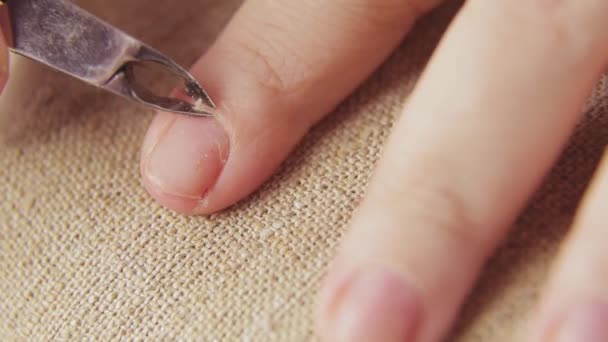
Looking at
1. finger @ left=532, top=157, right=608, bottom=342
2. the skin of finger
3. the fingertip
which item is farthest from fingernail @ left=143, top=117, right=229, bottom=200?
finger @ left=532, top=157, right=608, bottom=342

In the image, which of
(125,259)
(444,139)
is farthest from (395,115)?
(125,259)

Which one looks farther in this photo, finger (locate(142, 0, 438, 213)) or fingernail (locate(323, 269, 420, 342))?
finger (locate(142, 0, 438, 213))

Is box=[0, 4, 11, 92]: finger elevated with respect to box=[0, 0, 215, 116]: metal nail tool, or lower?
lower

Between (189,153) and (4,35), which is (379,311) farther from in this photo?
(4,35)

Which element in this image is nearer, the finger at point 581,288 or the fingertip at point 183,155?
the finger at point 581,288

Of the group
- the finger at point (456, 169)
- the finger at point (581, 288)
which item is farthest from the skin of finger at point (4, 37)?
the finger at point (581, 288)

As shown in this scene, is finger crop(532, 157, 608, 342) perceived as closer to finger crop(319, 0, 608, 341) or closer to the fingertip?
finger crop(319, 0, 608, 341)

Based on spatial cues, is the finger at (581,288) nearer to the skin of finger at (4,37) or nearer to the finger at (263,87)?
the finger at (263,87)

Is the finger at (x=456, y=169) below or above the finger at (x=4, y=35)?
above
